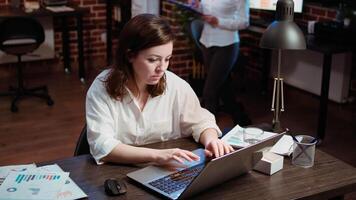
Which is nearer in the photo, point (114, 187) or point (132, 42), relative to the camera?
point (114, 187)

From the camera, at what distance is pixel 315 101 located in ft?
16.3

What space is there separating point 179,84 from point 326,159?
0.65 metres

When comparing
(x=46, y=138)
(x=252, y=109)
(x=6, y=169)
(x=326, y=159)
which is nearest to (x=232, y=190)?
(x=326, y=159)

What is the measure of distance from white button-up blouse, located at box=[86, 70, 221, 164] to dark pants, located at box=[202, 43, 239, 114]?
182cm

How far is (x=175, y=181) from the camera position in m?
1.73

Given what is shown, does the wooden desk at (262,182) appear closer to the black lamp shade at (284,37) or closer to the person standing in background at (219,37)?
the black lamp shade at (284,37)

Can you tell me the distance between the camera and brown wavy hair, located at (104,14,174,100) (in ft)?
6.38

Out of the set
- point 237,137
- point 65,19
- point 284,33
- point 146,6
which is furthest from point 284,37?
point 65,19

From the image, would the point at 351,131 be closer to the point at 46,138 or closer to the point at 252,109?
the point at 252,109

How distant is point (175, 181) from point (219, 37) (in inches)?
92.2

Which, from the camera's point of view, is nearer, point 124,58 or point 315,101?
point 124,58

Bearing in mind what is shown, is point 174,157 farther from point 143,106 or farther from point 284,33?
point 284,33

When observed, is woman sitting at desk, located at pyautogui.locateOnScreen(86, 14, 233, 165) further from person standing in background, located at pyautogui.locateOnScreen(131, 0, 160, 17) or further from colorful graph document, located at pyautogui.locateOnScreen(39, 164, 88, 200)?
person standing in background, located at pyautogui.locateOnScreen(131, 0, 160, 17)

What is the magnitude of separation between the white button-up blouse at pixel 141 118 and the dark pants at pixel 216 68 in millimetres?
1824
